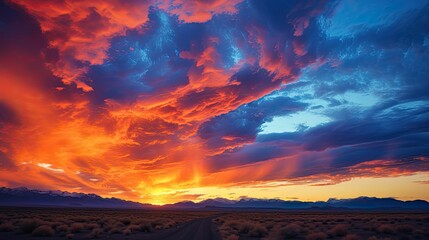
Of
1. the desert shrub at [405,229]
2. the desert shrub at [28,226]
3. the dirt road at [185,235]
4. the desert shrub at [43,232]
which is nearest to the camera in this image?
the dirt road at [185,235]

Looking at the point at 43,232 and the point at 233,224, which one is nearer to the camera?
the point at 43,232

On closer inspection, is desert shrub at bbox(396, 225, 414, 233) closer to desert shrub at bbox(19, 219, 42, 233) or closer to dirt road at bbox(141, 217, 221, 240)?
dirt road at bbox(141, 217, 221, 240)

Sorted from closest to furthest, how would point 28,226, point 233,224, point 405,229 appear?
point 28,226 → point 405,229 → point 233,224

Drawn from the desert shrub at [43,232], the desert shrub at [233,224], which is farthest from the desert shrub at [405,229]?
the desert shrub at [43,232]

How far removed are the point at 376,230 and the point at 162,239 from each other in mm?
22220

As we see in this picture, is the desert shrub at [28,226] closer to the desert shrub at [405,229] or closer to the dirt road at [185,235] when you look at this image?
the dirt road at [185,235]

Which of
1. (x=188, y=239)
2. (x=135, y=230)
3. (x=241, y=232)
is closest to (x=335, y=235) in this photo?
(x=241, y=232)

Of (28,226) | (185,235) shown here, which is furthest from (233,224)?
(28,226)

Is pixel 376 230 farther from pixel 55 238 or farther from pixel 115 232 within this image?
pixel 55 238

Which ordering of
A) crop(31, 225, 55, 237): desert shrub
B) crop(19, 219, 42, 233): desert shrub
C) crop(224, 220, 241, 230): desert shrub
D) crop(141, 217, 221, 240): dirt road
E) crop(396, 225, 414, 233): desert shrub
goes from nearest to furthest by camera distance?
1. crop(141, 217, 221, 240): dirt road
2. crop(31, 225, 55, 237): desert shrub
3. crop(19, 219, 42, 233): desert shrub
4. crop(396, 225, 414, 233): desert shrub
5. crop(224, 220, 241, 230): desert shrub

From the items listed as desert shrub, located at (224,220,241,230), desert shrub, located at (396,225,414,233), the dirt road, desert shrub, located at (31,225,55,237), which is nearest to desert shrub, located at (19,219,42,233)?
desert shrub, located at (31,225,55,237)

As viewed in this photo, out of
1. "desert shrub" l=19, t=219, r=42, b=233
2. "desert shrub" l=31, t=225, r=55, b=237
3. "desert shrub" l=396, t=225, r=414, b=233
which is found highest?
"desert shrub" l=19, t=219, r=42, b=233

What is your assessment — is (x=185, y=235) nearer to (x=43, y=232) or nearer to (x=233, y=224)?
(x=43, y=232)

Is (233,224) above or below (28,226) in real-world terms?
below
